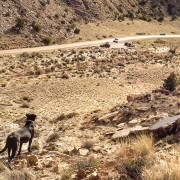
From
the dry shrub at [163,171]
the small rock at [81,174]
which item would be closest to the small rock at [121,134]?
the small rock at [81,174]

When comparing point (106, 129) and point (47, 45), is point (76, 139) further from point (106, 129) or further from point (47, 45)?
point (47, 45)

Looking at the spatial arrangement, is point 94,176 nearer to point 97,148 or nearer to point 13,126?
point 97,148

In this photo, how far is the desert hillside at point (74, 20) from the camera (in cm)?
5144

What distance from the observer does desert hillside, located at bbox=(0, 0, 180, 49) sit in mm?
51438

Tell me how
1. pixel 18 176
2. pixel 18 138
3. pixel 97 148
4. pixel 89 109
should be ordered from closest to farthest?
pixel 18 176 < pixel 18 138 < pixel 97 148 < pixel 89 109

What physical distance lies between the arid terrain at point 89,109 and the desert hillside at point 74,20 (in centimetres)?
779

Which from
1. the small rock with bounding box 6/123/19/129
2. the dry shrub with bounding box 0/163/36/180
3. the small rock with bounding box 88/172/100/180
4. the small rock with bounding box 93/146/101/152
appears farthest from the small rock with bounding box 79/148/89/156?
the small rock with bounding box 6/123/19/129

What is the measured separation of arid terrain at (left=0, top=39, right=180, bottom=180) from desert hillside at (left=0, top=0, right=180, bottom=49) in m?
7.79

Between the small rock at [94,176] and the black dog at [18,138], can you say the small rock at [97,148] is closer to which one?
the black dog at [18,138]

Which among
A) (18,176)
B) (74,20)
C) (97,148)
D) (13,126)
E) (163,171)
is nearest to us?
(163,171)

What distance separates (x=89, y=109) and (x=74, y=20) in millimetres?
43099

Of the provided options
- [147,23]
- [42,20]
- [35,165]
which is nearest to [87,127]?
[35,165]

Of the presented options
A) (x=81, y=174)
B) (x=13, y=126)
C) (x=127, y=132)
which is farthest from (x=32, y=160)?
(x=13, y=126)

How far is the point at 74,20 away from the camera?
205 feet
